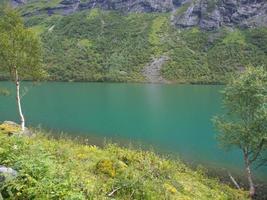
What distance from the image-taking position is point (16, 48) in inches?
1412

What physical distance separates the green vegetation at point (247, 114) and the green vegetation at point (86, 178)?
4085 mm

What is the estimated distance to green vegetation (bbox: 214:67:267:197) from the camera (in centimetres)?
3331

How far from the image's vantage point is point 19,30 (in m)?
36.1

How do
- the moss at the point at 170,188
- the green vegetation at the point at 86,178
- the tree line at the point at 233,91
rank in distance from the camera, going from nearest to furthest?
1. the green vegetation at the point at 86,178
2. the moss at the point at 170,188
3. the tree line at the point at 233,91

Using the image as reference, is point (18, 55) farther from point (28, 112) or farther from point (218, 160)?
point (28, 112)

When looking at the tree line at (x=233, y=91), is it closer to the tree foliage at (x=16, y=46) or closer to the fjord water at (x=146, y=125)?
the tree foliage at (x=16, y=46)

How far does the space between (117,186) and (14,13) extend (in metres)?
24.8

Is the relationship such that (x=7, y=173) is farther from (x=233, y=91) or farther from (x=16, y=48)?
(x=233, y=91)

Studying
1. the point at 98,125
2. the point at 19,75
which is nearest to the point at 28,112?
the point at 98,125

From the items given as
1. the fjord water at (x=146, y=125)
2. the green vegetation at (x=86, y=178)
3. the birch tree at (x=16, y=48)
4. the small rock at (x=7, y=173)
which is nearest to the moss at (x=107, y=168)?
the green vegetation at (x=86, y=178)

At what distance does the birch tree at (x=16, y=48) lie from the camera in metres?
35.4

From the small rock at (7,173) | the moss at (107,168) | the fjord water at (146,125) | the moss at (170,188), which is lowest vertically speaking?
the fjord water at (146,125)

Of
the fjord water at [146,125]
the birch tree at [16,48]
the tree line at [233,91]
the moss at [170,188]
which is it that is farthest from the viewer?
the fjord water at [146,125]

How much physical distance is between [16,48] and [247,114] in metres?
→ 20.6
